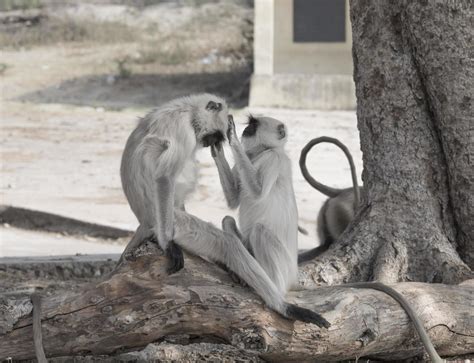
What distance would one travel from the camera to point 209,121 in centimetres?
422

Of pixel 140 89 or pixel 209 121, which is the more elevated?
pixel 209 121

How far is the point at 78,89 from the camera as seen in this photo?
1670cm

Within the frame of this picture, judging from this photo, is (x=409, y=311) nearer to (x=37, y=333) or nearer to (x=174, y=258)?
(x=174, y=258)

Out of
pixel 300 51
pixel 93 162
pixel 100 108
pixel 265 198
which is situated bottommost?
pixel 93 162

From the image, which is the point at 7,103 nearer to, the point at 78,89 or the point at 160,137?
the point at 78,89

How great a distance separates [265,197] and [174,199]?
391 mm

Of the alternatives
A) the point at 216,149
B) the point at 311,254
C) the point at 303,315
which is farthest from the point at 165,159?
the point at 311,254

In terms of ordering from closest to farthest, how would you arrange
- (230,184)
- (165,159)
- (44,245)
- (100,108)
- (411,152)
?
(165,159) → (230,184) → (411,152) → (44,245) → (100,108)

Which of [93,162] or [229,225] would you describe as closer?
[229,225]

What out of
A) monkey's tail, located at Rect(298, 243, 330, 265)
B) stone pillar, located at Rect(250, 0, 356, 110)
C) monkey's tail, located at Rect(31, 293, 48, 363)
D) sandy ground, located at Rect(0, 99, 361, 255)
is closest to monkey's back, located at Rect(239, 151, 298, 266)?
monkey's tail, located at Rect(31, 293, 48, 363)

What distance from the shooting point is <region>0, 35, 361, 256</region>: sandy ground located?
7.96m

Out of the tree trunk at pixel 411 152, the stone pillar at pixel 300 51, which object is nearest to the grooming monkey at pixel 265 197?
the tree trunk at pixel 411 152

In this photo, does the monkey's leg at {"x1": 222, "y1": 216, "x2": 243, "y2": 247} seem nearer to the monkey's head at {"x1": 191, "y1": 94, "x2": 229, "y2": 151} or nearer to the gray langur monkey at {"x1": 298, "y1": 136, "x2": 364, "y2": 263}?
the monkey's head at {"x1": 191, "y1": 94, "x2": 229, "y2": 151}

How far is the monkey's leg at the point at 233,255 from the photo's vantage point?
3.91 metres
